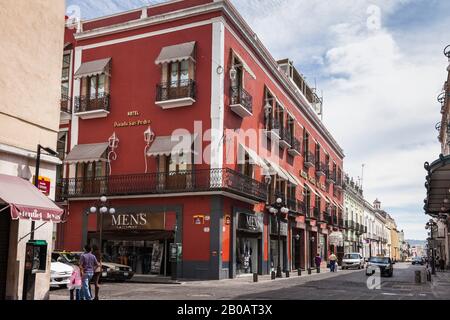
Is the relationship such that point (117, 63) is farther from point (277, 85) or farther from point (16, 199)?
point (16, 199)

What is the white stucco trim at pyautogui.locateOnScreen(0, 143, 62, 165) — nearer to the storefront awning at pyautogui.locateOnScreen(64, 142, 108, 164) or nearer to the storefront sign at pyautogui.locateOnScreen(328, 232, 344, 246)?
the storefront awning at pyautogui.locateOnScreen(64, 142, 108, 164)

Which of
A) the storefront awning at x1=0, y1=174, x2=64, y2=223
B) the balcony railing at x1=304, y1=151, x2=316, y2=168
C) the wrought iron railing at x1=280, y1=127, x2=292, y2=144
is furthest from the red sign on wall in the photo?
the balcony railing at x1=304, y1=151, x2=316, y2=168

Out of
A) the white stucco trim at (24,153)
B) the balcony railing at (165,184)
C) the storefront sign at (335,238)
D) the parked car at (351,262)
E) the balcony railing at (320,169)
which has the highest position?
the balcony railing at (320,169)

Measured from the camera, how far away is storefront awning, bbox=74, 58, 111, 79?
93.0 feet

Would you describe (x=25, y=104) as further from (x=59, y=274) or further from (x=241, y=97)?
(x=241, y=97)

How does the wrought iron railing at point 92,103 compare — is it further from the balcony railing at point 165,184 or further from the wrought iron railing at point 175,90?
the balcony railing at point 165,184

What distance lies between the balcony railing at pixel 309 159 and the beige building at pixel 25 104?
99.0 feet

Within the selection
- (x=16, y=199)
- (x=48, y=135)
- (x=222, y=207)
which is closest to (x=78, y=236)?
(x=222, y=207)

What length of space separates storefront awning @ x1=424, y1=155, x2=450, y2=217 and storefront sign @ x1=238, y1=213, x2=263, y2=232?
365 inches

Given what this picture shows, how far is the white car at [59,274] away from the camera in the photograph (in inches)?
721

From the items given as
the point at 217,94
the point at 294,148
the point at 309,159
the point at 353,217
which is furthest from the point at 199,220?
the point at 353,217

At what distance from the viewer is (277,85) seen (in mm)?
35219

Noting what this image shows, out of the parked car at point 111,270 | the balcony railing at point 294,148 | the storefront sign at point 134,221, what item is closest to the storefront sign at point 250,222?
the storefront sign at point 134,221

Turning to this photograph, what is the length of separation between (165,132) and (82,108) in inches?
227
